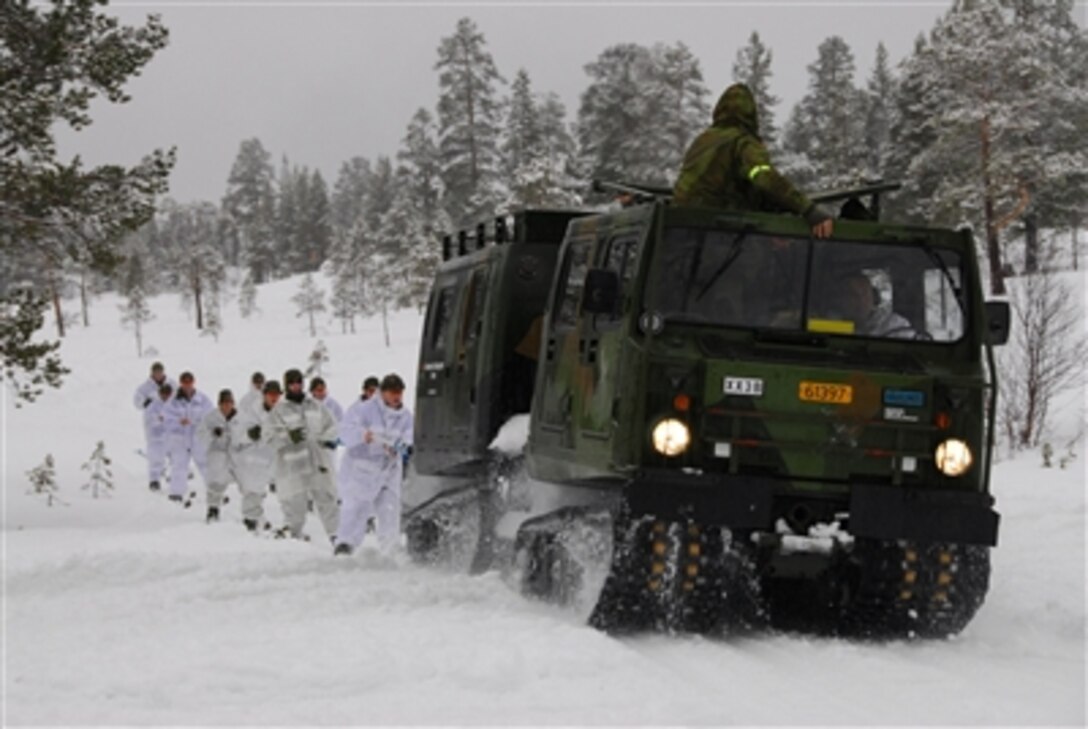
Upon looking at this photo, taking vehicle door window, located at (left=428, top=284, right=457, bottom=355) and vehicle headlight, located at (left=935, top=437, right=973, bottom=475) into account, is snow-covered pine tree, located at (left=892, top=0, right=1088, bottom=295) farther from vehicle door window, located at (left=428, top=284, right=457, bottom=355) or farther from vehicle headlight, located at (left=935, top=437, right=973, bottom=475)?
vehicle headlight, located at (left=935, top=437, right=973, bottom=475)

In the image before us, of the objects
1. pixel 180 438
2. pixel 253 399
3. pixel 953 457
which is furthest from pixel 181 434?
pixel 953 457

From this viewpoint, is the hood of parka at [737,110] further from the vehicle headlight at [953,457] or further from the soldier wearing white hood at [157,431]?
the soldier wearing white hood at [157,431]

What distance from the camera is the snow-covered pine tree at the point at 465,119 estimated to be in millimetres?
63156

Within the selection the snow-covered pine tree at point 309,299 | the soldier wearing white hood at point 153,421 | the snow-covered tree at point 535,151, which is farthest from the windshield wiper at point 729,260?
the snow-covered pine tree at point 309,299

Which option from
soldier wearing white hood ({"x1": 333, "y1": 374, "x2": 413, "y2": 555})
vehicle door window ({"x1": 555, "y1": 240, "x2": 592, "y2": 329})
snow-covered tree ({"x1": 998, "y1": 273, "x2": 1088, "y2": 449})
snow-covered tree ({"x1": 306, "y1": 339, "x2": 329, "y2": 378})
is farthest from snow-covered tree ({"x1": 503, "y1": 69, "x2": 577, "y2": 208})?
vehicle door window ({"x1": 555, "y1": 240, "x2": 592, "y2": 329})

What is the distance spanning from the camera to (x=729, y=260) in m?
8.27

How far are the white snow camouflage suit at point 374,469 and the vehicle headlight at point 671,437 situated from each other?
6.92 m

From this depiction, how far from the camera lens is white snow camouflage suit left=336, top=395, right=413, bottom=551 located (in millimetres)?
14234

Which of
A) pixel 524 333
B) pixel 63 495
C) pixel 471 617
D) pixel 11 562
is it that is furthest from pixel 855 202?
pixel 63 495

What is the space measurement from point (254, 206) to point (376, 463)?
385ft

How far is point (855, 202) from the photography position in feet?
31.2

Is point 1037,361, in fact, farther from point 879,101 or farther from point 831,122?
point 879,101

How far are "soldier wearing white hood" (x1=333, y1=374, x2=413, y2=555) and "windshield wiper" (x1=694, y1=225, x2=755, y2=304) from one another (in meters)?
6.55

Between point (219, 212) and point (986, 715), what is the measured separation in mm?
154797
